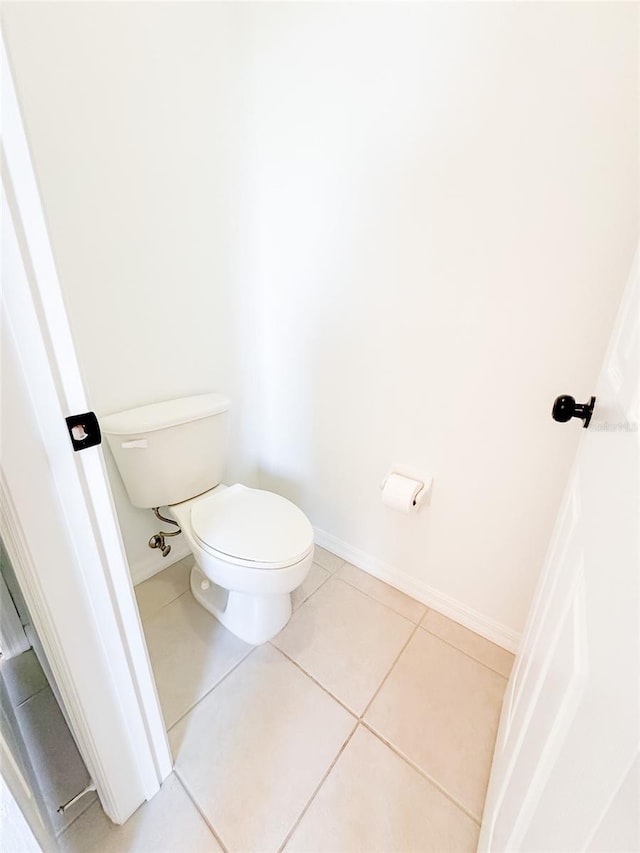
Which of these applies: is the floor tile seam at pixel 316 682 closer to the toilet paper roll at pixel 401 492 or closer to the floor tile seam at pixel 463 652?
the floor tile seam at pixel 463 652

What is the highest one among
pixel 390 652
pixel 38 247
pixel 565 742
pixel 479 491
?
pixel 38 247

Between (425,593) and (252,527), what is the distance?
77 cm

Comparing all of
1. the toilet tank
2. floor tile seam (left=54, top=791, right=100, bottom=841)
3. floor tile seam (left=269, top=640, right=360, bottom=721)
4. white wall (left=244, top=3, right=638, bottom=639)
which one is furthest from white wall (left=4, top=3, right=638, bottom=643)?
floor tile seam (left=54, top=791, right=100, bottom=841)

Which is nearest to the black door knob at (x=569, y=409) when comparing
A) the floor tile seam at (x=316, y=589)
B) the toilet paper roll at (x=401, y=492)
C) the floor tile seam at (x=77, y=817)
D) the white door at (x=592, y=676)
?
the white door at (x=592, y=676)

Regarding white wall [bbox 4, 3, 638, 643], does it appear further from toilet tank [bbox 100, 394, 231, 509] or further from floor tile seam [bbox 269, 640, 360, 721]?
floor tile seam [bbox 269, 640, 360, 721]

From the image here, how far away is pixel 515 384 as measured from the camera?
3.51ft

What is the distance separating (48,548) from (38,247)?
442mm

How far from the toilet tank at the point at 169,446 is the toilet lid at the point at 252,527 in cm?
11

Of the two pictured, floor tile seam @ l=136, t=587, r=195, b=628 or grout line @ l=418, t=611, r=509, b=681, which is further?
floor tile seam @ l=136, t=587, r=195, b=628

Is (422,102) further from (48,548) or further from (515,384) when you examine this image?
(48,548)

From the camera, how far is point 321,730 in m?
1.06

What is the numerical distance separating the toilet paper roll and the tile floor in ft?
1.55

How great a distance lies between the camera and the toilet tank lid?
3.90 ft

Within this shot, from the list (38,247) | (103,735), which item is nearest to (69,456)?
(38,247)
